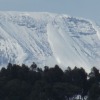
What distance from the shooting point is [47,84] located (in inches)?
4609

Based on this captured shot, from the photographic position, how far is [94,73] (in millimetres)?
125562

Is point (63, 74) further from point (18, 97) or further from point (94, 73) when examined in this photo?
point (18, 97)

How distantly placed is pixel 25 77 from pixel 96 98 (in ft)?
46.6

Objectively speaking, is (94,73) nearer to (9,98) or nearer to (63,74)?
(63,74)

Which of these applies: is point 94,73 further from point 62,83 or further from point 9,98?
point 9,98

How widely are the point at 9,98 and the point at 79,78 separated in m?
13.2

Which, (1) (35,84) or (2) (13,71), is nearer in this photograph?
(1) (35,84)

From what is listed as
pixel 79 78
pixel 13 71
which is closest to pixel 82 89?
pixel 79 78

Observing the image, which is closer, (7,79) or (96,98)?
(96,98)

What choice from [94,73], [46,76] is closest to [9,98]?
[46,76]

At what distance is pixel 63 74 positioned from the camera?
409 feet

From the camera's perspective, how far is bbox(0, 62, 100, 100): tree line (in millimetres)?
114438

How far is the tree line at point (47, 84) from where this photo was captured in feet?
375

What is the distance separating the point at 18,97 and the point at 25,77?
365 inches
